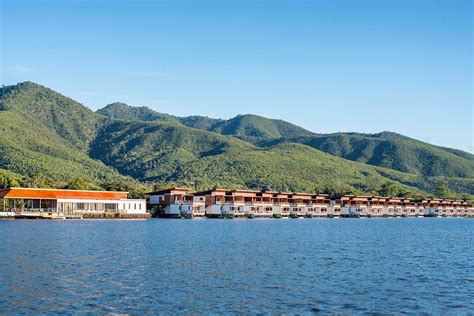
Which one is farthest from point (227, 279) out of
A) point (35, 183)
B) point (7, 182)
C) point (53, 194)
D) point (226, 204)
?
point (226, 204)

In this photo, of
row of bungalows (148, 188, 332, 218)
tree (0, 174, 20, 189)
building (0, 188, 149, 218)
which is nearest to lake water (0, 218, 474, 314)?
building (0, 188, 149, 218)

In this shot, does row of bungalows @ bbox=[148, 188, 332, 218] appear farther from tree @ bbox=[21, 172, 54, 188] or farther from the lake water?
the lake water

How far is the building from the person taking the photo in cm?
10919

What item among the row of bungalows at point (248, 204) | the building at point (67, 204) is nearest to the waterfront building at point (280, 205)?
the row of bungalows at point (248, 204)

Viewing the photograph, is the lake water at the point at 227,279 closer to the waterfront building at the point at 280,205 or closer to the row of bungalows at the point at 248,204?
the row of bungalows at the point at 248,204

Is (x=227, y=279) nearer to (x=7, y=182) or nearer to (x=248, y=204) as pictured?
(x=7, y=182)

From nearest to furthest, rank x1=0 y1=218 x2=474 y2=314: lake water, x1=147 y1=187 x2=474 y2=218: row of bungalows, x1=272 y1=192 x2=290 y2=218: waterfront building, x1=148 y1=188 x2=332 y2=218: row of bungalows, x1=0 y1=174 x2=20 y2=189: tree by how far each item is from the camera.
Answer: x1=0 y1=218 x2=474 y2=314: lake water < x1=0 y1=174 x2=20 y2=189: tree < x1=148 y1=188 x2=332 y2=218: row of bungalows < x1=147 y1=187 x2=474 y2=218: row of bungalows < x1=272 y1=192 x2=290 y2=218: waterfront building

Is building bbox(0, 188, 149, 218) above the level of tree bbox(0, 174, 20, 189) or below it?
below

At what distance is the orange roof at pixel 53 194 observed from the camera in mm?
106750

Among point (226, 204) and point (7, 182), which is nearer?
point (7, 182)

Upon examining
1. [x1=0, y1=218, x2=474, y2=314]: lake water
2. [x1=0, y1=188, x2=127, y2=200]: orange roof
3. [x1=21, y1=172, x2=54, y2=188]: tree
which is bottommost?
[x1=0, y1=218, x2=474, y2=314]: lake water

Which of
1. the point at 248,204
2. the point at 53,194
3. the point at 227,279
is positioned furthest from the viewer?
the point at 248,204

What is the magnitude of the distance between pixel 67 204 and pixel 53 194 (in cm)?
434

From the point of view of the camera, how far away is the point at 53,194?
368 feet
